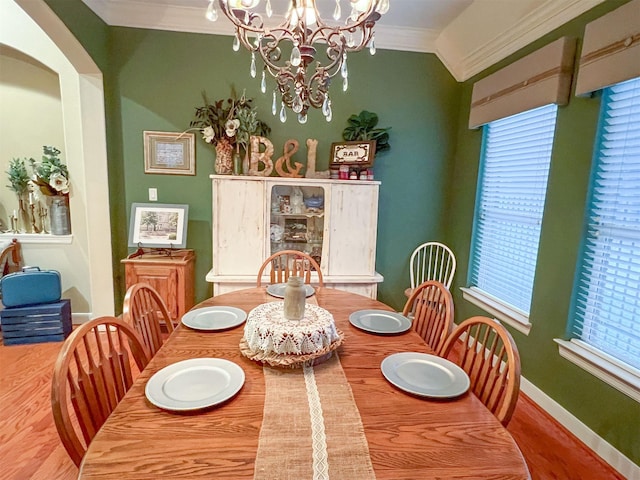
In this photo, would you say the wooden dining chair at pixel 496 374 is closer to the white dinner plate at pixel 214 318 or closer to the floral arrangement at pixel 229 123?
the white dinner plate at pixel 214 318

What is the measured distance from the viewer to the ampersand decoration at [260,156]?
9.23ft

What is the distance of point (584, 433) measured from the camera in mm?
1850

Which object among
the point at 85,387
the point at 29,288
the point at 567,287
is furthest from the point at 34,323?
the point at 567,287

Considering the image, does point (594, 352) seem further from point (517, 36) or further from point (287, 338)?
point (517, 36)

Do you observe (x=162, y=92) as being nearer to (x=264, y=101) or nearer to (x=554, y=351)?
(x=264, y=101)

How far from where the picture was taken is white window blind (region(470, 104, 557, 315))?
2.28 metres

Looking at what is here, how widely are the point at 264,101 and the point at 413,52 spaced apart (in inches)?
57.1

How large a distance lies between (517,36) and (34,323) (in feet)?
13.9

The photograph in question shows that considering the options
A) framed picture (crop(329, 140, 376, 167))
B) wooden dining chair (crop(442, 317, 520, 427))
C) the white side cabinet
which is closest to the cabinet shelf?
the white side cabinet

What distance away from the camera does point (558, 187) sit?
2074 mm

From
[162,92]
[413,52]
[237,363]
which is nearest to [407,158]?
[413,52]

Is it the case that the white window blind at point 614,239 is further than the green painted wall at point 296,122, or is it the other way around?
the green painted wall at point 296,122

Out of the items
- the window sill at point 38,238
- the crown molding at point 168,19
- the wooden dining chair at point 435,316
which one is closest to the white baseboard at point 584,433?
the wooden dining chair at point 435,316

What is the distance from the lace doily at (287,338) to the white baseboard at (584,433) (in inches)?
62.9
